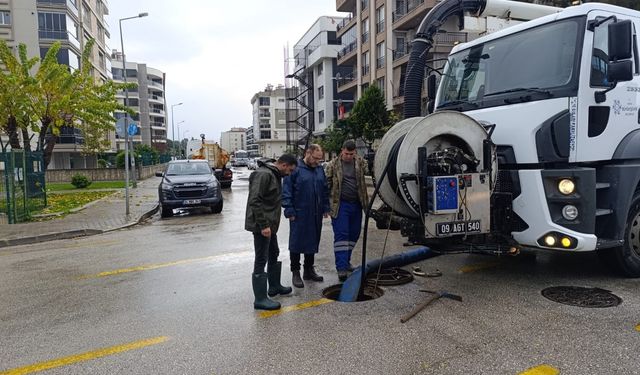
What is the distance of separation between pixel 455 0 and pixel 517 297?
5227 millimetres

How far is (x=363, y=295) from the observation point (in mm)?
5281

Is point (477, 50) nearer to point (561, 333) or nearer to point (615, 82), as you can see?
point (615, 82)

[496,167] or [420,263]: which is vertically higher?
[496,167]

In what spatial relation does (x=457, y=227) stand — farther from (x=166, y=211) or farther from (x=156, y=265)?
(x=166, y=211)

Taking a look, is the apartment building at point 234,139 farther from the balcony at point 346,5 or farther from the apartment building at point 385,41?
the apartment building at point 385,41

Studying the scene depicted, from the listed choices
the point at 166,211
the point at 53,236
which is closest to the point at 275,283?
the point at 53,236

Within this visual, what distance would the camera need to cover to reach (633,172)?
521cm

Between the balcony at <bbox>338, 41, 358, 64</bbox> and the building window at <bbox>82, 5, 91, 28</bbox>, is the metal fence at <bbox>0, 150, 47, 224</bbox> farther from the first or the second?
the building window at <bbox>82, 5, 91, 28</bbox>

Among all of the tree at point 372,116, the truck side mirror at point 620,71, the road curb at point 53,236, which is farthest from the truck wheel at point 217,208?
the tree at point 372,116

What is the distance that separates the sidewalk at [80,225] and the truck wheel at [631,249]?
10.2 m

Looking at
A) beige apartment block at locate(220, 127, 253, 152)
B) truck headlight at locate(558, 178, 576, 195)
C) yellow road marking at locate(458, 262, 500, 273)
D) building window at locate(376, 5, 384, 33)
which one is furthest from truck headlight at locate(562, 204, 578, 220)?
beige apartment block at locate(220, 127, 253, 152)

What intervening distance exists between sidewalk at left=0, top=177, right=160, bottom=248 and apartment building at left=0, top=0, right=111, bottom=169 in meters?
30.7

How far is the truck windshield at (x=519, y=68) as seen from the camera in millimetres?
5070

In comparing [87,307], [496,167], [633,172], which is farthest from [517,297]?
[87,307]
